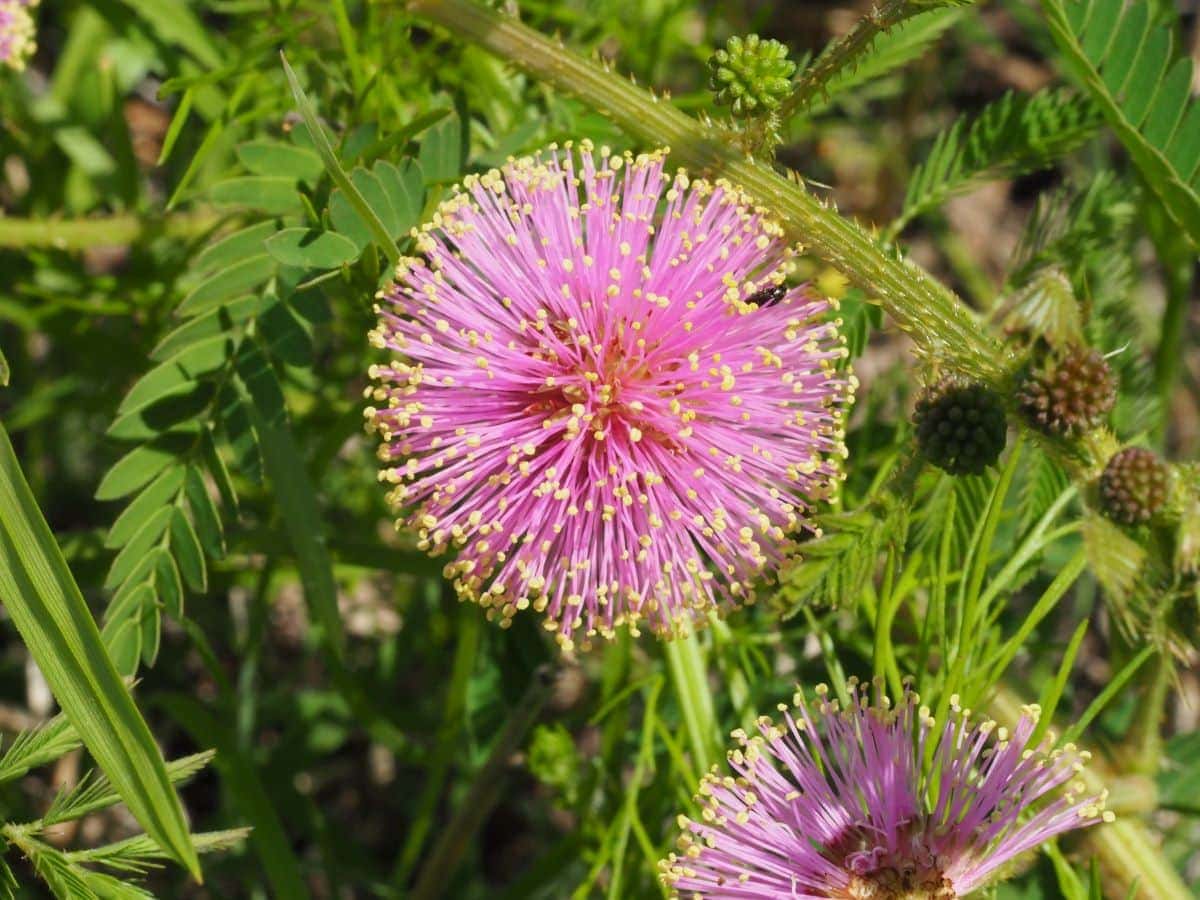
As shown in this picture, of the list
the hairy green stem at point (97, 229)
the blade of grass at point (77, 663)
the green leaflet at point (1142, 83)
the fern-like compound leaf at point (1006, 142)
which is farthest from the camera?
the hairy green stem at point (97, 229)

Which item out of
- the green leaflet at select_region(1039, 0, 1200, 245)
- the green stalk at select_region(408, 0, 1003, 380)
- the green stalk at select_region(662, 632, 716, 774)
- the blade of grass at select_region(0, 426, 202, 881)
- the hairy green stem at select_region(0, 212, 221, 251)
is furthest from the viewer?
the hairy green stem at select_region(0, 212, 221, 251)

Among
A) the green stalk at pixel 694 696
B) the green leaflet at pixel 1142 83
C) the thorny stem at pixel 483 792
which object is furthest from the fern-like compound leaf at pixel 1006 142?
the thorny stem at pixel 483 792

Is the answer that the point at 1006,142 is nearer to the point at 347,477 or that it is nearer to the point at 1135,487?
the point at 1135,487

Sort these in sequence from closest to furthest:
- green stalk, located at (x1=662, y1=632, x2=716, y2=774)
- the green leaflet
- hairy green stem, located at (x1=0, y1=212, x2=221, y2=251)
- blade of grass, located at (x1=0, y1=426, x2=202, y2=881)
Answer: blade of grass, located at (x1=0, y1=426, x2=202, y2=881) < the green leaflet < green stalk, located at (x1=662, y1=632, x2=716, y2=774) < hairy green stem, located at (x1=0, y1=212, x2=221, y2=251)

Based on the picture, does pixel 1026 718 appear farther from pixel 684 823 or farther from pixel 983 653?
pixel 684 823

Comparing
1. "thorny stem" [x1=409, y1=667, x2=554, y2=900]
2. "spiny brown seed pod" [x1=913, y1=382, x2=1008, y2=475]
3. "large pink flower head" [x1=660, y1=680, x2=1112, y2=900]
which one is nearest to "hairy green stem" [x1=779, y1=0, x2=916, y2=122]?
"spiny brown seed pod" [x1=913, y1=382, x2=1008, y2=475]

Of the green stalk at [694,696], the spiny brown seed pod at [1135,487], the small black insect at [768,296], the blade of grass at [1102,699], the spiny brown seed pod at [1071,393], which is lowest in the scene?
the green stalk at [694,696]

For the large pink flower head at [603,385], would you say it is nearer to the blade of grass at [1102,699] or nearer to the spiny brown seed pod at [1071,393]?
the spiny brown seed pod at [1071,393]

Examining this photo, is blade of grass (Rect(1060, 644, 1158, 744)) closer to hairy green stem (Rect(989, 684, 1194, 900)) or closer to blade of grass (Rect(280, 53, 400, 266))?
hairy green stem (Rect(989, 684, 1194, 900))
